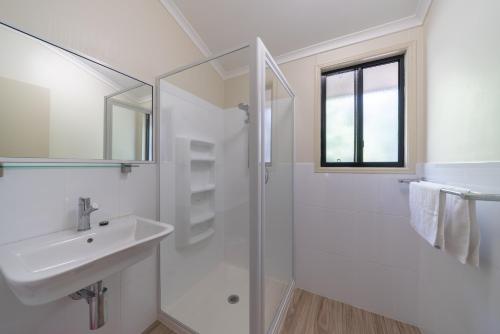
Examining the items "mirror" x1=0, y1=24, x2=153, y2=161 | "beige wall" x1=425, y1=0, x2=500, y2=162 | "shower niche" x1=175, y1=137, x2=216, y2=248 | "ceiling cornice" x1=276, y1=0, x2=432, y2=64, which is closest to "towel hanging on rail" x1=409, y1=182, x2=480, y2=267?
"beige wall" x1=425, y1=0, x2=500, y2=162

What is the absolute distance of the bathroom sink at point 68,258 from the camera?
0.53m

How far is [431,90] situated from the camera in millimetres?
1130

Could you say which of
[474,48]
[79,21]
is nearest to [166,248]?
[79,21]

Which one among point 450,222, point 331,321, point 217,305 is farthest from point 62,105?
point 331,321

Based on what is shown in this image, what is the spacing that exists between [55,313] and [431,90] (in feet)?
7.80

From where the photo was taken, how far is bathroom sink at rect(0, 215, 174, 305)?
0.53m

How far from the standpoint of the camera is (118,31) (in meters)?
1.05

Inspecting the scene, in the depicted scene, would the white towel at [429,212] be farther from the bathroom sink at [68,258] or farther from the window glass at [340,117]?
the bathroom sink at [68,258]

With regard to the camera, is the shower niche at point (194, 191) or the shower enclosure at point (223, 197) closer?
the shower enclosure at point (223, 197)

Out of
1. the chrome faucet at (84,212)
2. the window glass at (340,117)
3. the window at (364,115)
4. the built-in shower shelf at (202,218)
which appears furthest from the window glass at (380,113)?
the chrome faucet at (84,212)

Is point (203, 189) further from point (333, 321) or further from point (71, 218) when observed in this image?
point (333, 321)

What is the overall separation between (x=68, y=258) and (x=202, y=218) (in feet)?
2.78

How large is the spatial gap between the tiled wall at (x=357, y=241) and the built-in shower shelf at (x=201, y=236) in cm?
78

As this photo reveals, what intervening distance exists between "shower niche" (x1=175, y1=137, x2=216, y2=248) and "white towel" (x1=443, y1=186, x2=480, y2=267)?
1.39 meters
